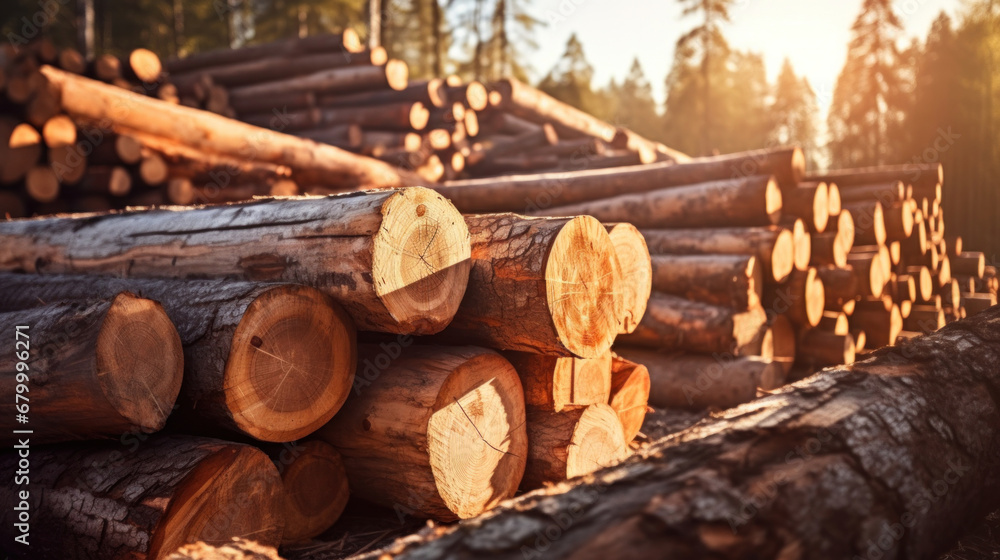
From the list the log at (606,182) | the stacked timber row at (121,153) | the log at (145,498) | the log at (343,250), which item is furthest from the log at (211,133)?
the log at (145,498)

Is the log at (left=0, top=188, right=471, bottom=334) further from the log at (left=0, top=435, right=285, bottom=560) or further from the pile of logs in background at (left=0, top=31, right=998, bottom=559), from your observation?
the log at (left=0, top=435, right=285, bottom=560)

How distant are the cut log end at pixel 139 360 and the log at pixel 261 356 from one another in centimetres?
8

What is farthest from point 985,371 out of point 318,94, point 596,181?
point 318,94

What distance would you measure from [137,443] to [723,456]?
2121 mm

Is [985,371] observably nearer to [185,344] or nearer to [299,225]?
[299,225]

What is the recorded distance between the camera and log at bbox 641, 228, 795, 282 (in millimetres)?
5301

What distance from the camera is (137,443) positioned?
2.42 meters

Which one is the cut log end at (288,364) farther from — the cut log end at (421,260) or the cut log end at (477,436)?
the cut log end at (477,436)

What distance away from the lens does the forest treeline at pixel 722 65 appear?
639 inches

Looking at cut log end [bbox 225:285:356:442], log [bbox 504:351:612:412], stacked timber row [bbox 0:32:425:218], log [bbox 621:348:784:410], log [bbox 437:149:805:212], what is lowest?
log [bbox 621:348:784:410]

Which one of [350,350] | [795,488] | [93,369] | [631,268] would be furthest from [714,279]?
[93,369]

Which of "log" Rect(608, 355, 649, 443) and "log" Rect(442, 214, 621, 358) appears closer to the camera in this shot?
"log" Rect(442, 214, 621, 358)

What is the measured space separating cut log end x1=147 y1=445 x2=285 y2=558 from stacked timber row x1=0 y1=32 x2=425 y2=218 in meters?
5.12

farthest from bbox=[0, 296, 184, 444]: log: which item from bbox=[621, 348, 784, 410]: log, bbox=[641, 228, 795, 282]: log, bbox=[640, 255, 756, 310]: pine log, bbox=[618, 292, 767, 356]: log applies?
bbox=[641, 228, 795, 282]: log
